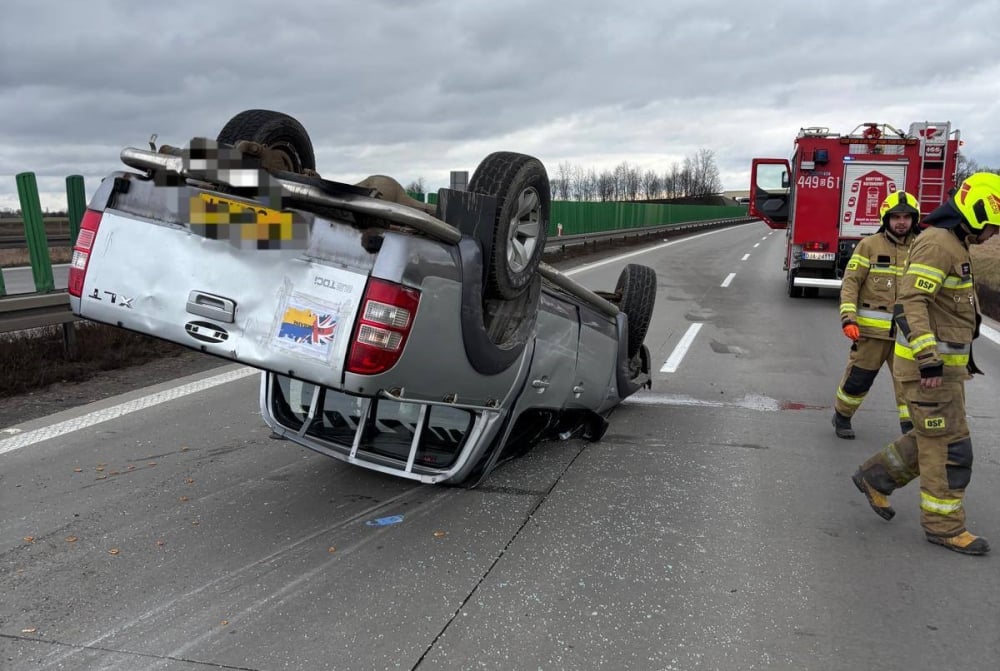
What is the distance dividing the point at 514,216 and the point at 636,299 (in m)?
2.32

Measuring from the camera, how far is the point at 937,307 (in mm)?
3871

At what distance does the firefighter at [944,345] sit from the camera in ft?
12.1

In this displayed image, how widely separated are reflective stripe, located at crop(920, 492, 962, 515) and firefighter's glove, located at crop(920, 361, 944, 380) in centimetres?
57

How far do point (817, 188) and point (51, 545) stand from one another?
13027 millimetres

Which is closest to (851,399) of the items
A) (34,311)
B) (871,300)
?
(871,300)

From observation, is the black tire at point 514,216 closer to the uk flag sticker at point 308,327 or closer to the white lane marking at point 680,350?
the uk flag sticker at point 308,327

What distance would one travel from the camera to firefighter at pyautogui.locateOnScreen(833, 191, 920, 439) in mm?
5656

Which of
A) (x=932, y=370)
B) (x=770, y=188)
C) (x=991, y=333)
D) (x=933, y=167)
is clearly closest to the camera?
(x=932, y=370)

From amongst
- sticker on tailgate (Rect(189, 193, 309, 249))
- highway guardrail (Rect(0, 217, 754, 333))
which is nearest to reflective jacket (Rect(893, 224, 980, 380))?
sticker on tailgate (Rect(189, 193, 309, 249))

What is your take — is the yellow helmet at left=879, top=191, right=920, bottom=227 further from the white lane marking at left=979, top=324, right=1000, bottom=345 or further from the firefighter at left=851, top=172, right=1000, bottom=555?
the white lane marking at left=979, top=324, right=1000, bottom=345

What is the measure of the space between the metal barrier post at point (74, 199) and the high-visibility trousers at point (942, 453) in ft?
22.9

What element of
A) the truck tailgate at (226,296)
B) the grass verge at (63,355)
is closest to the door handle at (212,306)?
the truck tailgate at (226,296)

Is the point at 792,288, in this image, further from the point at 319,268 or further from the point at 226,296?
the point at 226,296

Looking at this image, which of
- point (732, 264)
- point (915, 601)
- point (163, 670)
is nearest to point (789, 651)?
point (915, 601)
